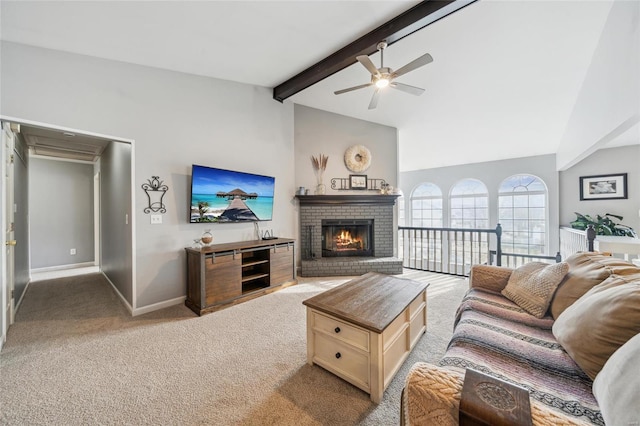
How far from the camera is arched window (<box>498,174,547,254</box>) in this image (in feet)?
17.5

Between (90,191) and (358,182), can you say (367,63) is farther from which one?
(90,191)

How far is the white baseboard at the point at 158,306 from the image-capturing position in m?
2.64

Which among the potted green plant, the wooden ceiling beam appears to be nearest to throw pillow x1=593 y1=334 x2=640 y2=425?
the wooden ceiling beam

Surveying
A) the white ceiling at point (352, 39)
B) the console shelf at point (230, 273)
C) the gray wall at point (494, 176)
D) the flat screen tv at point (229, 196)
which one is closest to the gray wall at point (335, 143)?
the white ceiling at point (352, 39)

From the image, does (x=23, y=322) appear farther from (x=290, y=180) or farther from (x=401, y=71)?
(x=401, y=71)

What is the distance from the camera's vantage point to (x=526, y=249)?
5566mm

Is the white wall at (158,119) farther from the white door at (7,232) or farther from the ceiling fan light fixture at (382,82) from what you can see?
the ceiling fan light fixture at (382,82)

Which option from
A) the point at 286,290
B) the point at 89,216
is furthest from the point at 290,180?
the point at 89,216

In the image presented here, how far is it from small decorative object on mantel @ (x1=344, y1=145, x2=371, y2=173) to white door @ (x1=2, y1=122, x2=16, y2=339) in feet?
13.6

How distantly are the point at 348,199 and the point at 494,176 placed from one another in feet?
13.3

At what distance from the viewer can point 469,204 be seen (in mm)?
6172

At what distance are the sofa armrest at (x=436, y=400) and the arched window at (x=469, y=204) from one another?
624cm

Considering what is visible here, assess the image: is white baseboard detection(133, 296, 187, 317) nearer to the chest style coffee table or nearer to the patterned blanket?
the chest style coffee table

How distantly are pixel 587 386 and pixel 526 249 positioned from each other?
19.5 feet
